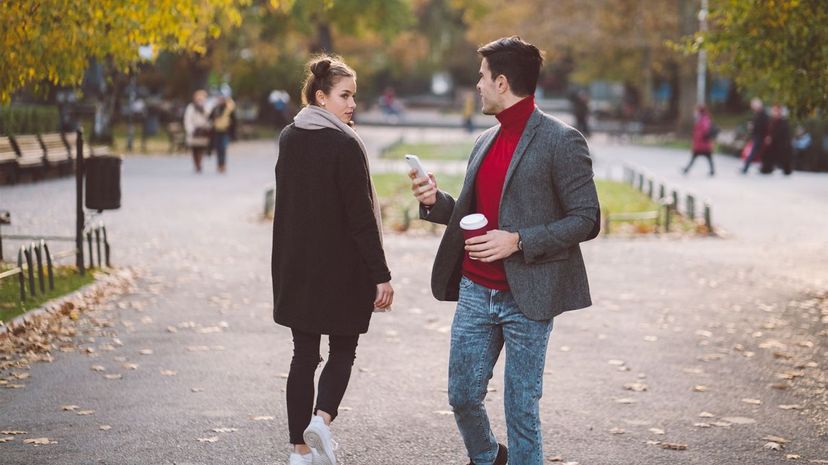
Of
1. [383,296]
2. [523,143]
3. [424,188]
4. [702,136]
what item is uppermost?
[523,143]

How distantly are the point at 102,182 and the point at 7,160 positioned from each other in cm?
1034

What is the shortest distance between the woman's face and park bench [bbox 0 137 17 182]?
15874 millimetres

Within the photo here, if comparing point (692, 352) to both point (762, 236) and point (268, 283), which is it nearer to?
point (268, 283)

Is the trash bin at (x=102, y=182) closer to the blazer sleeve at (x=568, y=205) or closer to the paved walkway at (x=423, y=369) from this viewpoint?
the paved walkway at (x=423, y=369)

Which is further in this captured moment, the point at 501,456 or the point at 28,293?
the point at 28,293

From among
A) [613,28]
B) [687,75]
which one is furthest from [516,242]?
[613,28]

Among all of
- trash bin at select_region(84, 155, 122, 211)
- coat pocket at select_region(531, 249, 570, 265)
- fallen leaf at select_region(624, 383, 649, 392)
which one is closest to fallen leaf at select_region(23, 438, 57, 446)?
coat pocket at select_region(531, 249, 570, 265)

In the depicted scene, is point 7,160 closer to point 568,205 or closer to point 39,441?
point 39,441

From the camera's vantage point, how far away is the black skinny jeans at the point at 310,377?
5.04 meters

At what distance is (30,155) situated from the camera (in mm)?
21688

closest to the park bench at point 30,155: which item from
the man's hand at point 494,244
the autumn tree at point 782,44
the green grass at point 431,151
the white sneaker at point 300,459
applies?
the green grass at point 431,151

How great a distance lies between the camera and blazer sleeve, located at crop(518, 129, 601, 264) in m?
4.38

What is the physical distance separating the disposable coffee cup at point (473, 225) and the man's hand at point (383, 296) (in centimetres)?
67

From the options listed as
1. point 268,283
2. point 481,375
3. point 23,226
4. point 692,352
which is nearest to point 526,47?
point 481,375
